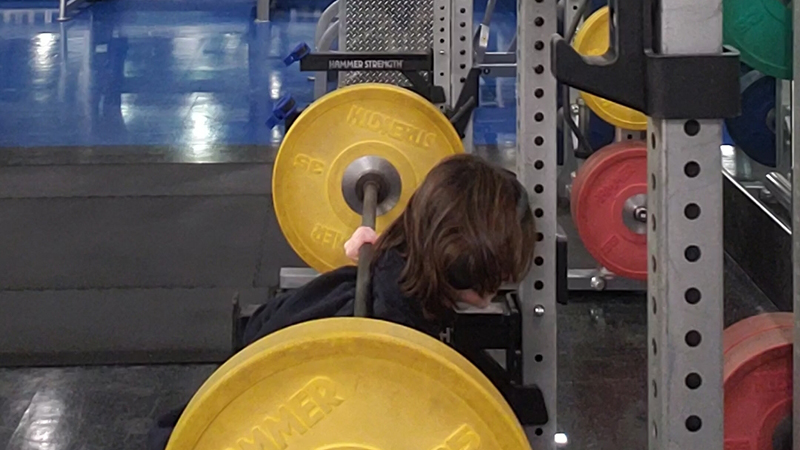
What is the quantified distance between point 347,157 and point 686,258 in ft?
4.48

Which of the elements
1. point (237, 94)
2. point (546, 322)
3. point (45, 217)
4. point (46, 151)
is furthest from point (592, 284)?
point (237, 94)

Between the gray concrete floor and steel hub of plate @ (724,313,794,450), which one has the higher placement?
steel hub of plate @ (724,313,794,450)

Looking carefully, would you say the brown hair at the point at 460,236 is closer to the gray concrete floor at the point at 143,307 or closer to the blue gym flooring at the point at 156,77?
the gray concrete floor at the point at 143,307

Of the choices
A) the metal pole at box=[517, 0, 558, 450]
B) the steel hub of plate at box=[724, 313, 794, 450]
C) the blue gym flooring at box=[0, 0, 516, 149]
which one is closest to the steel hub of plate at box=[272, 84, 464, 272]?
the metal pole at box=[517, 0, 558, 450]

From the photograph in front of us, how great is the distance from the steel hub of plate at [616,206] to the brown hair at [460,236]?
144 centimetres

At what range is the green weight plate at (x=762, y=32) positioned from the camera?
127cm

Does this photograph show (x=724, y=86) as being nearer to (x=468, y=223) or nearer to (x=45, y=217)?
(x=468, y=223)

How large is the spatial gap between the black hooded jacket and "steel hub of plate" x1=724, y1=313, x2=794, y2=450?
1.27 ft

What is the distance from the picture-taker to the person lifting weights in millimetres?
1253

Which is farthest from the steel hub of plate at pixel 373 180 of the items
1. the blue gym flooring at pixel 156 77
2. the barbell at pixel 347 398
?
the blue gym flooring at pixel 156 77

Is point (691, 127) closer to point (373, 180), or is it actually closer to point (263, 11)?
point (373, 180)

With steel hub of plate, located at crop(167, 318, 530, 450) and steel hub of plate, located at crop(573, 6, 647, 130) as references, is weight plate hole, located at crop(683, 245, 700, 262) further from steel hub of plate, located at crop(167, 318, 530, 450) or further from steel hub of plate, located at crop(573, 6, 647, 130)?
steel hub of plate, located at crop(573, 6, 647, 130)

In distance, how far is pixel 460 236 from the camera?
1.26 meters

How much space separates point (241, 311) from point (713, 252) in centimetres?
105
